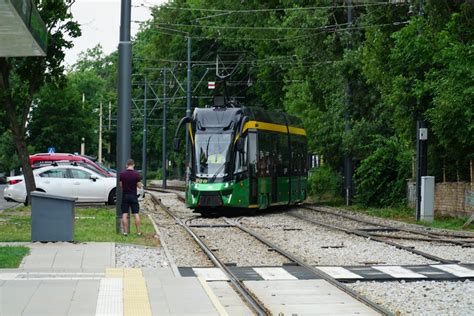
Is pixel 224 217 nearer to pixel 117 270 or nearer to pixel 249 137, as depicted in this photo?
pixel 249 137

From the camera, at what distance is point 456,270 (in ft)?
50.3

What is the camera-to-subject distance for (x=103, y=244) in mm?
18750

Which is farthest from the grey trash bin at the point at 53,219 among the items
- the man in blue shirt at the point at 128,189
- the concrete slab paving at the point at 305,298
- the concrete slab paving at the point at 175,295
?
the concrete slab paving at the point at 305,298

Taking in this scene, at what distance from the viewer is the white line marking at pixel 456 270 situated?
14789 millimetres

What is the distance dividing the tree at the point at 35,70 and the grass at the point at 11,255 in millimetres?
13637

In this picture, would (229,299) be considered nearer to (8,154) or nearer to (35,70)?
(35,70)

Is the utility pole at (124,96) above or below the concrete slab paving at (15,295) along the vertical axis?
above

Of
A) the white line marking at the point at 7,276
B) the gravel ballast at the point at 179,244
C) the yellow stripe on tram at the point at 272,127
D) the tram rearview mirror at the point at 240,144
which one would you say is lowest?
the gravel ballast at the point at 179,244

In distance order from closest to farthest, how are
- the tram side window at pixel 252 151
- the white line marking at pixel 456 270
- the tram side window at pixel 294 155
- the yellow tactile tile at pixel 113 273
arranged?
the yellow tactile tile at pixel 113 273
the white line marking at pixel 456 270
the tram side window at pixel 252 151
the tram side window at pixel 294 155

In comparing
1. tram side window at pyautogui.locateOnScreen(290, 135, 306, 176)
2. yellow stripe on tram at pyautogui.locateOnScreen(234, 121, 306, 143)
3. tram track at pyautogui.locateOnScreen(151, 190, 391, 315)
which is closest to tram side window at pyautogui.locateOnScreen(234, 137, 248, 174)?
yellow stripe on tram at pyautogui.locateOnScreen(234, 121, 306, 143)

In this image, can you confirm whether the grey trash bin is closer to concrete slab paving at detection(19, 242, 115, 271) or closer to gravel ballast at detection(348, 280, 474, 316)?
concrete slab paving at detection(19, 242, 115, 271)

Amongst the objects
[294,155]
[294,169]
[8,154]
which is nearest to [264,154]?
[294,155]

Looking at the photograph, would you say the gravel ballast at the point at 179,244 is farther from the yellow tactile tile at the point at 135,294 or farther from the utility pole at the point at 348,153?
the utility pole at the point at 348,153

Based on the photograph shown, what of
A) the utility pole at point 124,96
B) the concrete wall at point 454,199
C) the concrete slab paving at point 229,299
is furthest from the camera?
the concrete wall at point 454,199
